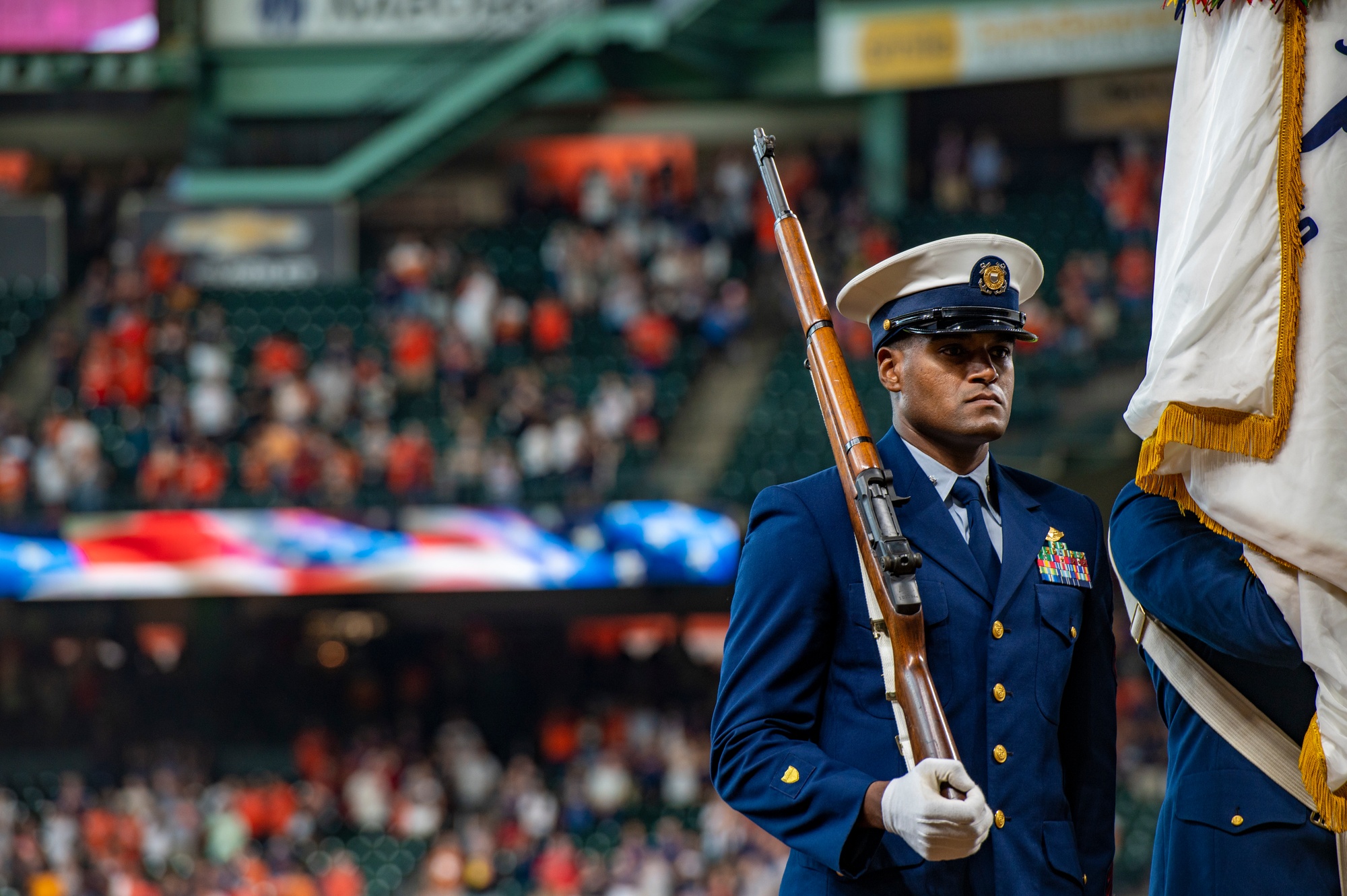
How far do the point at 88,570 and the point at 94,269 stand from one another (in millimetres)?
5124

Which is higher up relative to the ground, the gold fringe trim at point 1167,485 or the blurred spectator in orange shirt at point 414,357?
the gold fringe trim at point 1167,485

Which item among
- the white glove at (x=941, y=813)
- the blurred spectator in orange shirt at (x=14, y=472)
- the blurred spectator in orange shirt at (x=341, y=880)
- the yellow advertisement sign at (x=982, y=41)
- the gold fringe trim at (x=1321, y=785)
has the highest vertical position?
the yellow advertisement sign at (x=982, y=41)

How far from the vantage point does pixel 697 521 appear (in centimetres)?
1325

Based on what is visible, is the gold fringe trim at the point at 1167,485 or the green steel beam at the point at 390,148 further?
the green steel beam at the point at 390,148

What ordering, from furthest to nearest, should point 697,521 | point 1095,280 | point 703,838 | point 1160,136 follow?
point 1160,136, point 1095,280, point 697,521, point 703,838

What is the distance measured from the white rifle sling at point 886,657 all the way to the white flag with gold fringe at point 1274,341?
613mm

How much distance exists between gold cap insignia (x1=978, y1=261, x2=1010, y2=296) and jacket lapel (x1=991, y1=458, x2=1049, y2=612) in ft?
1.00

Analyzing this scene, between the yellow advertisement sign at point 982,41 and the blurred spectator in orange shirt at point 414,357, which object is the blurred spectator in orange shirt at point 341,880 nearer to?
the blurred spectator in orange shirt at point 414,357

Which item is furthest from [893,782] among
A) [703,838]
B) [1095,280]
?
[1095,280]

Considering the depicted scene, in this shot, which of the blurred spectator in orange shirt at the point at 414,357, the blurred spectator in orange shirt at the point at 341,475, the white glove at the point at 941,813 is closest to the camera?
the white glove at the point at 941,813

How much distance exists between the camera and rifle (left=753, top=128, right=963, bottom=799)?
2.29 meters

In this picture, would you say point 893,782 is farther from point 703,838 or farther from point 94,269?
point 94,269

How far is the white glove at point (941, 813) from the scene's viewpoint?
2.11m

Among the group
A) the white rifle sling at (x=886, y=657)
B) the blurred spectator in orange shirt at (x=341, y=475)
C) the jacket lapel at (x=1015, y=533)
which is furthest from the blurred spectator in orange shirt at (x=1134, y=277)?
the white rifle sling at (x=886, y=657)
